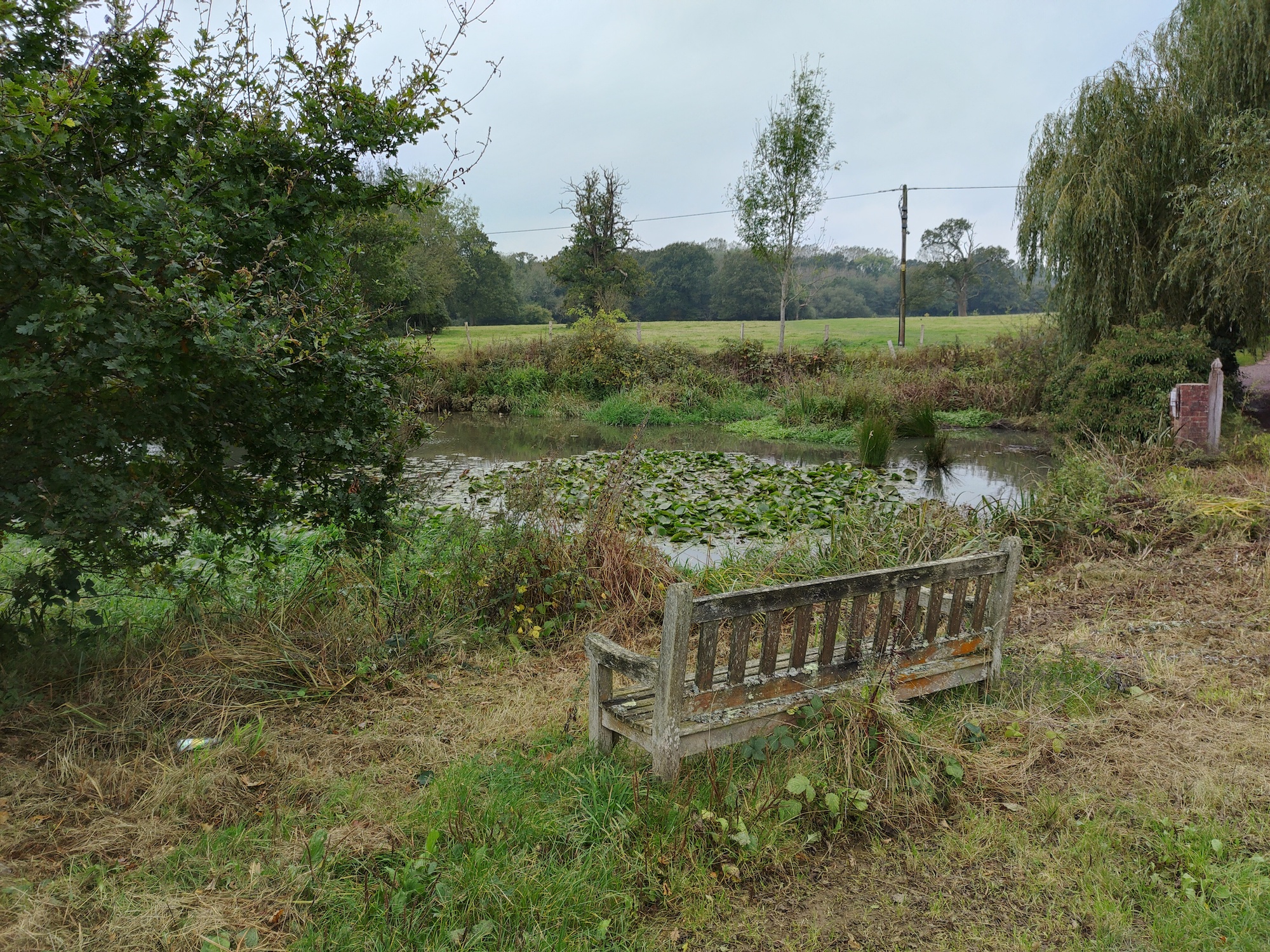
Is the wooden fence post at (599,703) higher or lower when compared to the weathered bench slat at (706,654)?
lower

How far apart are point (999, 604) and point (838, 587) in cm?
128

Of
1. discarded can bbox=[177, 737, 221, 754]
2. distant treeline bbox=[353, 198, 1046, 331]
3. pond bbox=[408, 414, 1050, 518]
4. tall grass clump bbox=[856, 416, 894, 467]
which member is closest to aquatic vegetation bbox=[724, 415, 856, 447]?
pond bbox=[408, 414, 1050, 518]

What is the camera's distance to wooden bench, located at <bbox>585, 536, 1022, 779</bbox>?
3.14 metres

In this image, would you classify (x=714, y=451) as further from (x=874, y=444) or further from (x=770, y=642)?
(x=770, y=642)

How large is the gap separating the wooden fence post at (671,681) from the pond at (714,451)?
6193 millimetres

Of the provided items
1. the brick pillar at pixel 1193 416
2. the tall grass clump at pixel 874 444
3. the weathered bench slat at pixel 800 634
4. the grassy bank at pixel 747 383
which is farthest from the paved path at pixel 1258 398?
the weathered bench slat at pixel 800 634

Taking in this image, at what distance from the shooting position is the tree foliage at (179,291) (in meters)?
2.97

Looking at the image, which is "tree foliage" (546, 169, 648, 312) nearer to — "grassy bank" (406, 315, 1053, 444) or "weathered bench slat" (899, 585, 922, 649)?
"grassy bank" (406, 315, 1053, 444)

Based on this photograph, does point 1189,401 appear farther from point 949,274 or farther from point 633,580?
point 949,274

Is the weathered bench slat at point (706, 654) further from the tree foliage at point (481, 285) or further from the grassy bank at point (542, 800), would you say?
the tree foliage at point (481, 285)

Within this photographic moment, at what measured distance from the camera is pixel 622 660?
134 inches

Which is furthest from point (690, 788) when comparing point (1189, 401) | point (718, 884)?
point (1189, 401)

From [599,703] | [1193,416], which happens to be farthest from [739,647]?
[1193,416]

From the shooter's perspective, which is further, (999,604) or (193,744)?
(999,604)
